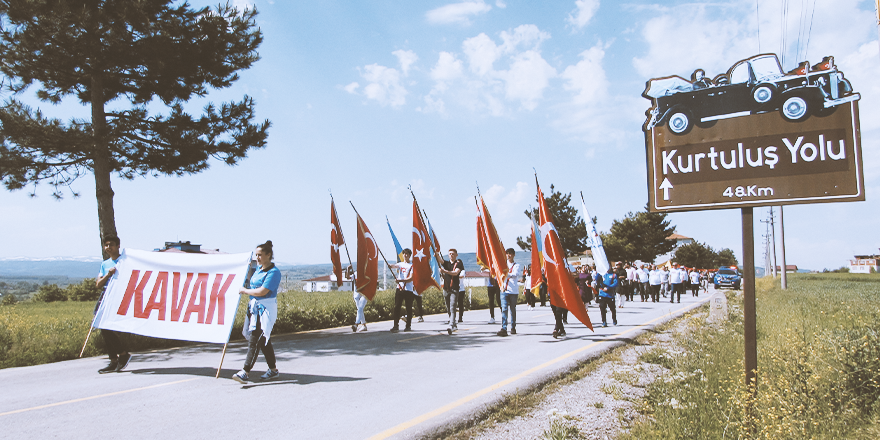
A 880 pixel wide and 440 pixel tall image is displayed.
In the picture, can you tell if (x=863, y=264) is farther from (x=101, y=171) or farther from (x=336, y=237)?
(x=101, y=171)

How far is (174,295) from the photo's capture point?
7.94m

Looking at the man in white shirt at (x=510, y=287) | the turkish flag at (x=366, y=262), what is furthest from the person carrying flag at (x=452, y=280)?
the turkish flag at (x=366, y=262)

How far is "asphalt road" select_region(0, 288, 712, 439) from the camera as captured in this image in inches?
195

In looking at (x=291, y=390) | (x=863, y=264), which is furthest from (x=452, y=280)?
(x=863, y=264)

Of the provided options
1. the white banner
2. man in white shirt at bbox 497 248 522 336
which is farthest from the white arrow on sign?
man in white shirt at bbox 497 248 522 336

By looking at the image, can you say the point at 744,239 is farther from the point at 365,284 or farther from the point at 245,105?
the point at 245,105

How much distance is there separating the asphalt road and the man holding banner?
0.18 m

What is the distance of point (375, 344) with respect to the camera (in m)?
10.5

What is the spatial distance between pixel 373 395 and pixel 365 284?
6693 mm

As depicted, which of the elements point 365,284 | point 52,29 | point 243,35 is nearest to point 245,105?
point 243,35

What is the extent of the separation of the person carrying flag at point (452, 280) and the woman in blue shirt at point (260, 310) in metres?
5.61

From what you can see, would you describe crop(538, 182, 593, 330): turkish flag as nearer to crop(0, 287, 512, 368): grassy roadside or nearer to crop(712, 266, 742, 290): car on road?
crop(0, 287, 512, 368): grassy roadside

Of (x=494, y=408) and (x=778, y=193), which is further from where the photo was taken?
(x=494, y=408)

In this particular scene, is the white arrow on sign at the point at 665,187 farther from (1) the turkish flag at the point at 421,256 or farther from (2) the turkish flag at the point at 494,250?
(1) the turkish flag at the point at 421,256
